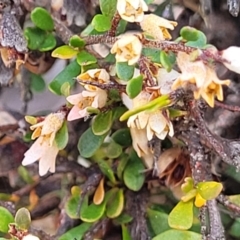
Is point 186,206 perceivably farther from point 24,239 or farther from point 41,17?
point 41,17

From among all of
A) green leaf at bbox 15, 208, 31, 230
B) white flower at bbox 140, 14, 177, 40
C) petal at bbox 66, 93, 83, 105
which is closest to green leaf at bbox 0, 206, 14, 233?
green leaf at bbox 15, 208, 31, 230

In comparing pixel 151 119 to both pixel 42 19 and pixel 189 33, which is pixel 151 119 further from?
pixel 42 19

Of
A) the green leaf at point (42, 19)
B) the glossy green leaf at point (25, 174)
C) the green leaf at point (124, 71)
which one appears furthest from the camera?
the glossy green leaf at point (25, 174)

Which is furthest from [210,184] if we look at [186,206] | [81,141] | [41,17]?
[41,17]

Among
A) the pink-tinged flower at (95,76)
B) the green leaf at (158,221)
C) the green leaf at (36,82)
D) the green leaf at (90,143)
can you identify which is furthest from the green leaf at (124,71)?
the green leaf at (36,82)

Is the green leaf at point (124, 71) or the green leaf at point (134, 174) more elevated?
the green leaf at point (124, 71)

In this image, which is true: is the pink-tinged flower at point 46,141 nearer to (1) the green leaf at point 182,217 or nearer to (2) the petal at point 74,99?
(2) the petal at point 74,99
